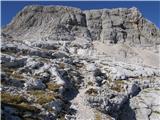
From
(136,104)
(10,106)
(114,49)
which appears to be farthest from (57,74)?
(114,49)

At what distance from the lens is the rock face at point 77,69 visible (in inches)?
2554

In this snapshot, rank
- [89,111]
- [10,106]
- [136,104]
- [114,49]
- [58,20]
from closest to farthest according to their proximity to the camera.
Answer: [10,106], [89,111], [136,104], [114,49], [58,20]

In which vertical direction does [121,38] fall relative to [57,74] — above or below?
above

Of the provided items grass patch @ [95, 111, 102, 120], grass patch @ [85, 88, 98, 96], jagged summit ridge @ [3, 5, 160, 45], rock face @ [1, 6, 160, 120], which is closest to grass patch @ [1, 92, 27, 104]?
rock face @ [1, 6, 160, 120]

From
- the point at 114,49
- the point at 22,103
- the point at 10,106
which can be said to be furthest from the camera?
the point at 114,49

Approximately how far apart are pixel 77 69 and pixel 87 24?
66.4 metres

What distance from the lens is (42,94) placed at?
6775 cm

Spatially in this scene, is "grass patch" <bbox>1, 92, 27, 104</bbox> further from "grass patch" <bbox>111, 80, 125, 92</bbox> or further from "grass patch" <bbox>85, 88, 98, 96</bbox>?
"grass patch" <bbox>111, 80, 125, 92</bbox>

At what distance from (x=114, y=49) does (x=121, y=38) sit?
12.5 metres

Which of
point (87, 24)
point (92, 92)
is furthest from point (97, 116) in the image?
point (87, 24)

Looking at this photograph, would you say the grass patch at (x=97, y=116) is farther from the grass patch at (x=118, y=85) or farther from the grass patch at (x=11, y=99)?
the grass patch at (x=118, y=85)

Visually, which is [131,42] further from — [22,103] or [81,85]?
[22,103]

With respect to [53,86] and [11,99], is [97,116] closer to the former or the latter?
[53,86]

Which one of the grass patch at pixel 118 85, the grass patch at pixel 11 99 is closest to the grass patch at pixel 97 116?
the grass patch at pixel 11 99
